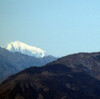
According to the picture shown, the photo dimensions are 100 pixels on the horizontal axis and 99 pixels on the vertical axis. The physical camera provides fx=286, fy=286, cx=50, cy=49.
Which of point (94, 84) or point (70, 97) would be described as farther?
point (94, 84)

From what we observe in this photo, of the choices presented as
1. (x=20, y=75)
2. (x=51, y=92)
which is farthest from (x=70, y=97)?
(x=20, y=75)

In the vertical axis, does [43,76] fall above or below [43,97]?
above

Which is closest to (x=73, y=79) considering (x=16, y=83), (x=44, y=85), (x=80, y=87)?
(x=80, y=87)

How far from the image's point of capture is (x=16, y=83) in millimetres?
174625

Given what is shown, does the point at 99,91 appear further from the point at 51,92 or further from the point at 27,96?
the point at 27,96

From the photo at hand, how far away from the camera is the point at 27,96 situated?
162 m

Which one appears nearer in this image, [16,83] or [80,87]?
[16,83]

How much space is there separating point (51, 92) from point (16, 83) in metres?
22.3

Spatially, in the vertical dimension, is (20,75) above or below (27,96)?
above

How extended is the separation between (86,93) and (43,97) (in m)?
31.2

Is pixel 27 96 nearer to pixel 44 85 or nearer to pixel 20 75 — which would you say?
pixel 44 85

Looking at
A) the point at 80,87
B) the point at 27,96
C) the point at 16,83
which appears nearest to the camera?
the point at 27,96

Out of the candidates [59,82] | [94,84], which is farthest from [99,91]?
[59,82]

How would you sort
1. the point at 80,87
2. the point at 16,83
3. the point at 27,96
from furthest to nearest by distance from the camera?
the point at 80,87 < the point at 16,83 < the point at 27,96
